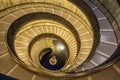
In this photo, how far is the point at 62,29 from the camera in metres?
11.5

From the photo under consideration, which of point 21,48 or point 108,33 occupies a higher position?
point 108,33

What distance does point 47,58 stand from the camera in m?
17.5

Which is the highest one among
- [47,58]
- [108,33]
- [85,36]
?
[108,33]

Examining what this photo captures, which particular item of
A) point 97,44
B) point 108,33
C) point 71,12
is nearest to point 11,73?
point 97,44

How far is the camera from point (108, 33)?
8430mm

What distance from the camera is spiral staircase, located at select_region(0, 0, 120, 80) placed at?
7.03 meters

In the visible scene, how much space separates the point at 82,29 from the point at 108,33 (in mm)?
2330

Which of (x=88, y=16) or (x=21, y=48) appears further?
(x=21, y=48)

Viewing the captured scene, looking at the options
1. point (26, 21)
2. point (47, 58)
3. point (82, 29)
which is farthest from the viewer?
point (47, 58)

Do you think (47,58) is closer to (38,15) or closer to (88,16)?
(38,15)

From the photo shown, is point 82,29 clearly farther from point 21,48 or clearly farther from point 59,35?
→ point 21,48

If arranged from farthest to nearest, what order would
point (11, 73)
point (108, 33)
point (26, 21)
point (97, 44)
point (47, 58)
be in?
point (47, 58) → point (26, 21) → point (108, 33) → point (97, 44) → point (11, 73)

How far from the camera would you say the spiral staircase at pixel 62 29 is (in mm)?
7032

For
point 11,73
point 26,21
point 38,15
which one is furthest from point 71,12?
point 11,73
